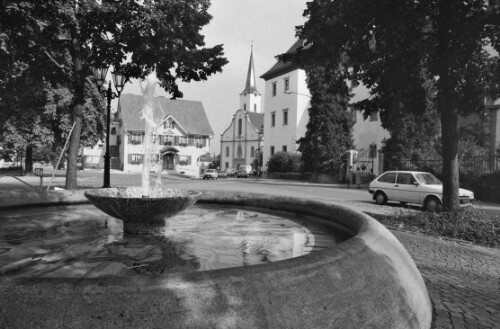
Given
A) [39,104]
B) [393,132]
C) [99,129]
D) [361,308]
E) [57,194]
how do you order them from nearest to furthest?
[361,308], [57,194], [393,132], [39,104], [99,129]

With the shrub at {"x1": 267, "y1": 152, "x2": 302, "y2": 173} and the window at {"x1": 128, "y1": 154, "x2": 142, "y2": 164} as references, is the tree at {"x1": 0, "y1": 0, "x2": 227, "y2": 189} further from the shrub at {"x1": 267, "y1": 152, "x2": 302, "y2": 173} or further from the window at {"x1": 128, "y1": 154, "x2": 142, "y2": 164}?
the window at {"x1": 128, "y1": 154, "x2": 142, "y2": 164}

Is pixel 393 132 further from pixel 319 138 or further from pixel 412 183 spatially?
pixel 412 183

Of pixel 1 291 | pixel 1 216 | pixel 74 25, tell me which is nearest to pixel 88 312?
pixel 1 291

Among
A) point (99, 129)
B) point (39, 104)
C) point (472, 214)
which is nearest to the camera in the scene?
point (472, 214)

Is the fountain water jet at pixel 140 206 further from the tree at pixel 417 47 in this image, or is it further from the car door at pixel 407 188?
the car door at pixel 407 188

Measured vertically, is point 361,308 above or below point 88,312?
below

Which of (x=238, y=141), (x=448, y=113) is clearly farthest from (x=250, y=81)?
(x=448, y=113)

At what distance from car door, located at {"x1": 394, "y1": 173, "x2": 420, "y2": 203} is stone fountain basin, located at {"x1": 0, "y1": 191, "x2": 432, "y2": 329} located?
14.3m

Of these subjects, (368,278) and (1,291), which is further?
(368,278)

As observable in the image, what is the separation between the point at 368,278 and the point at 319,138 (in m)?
36.0

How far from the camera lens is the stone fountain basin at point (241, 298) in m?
1.94

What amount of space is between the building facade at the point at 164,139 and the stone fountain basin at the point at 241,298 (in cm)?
6045

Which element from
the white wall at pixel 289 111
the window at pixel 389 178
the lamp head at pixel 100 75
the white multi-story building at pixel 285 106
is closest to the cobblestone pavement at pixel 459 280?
the window at pixel 389 178

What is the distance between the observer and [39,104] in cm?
3400
